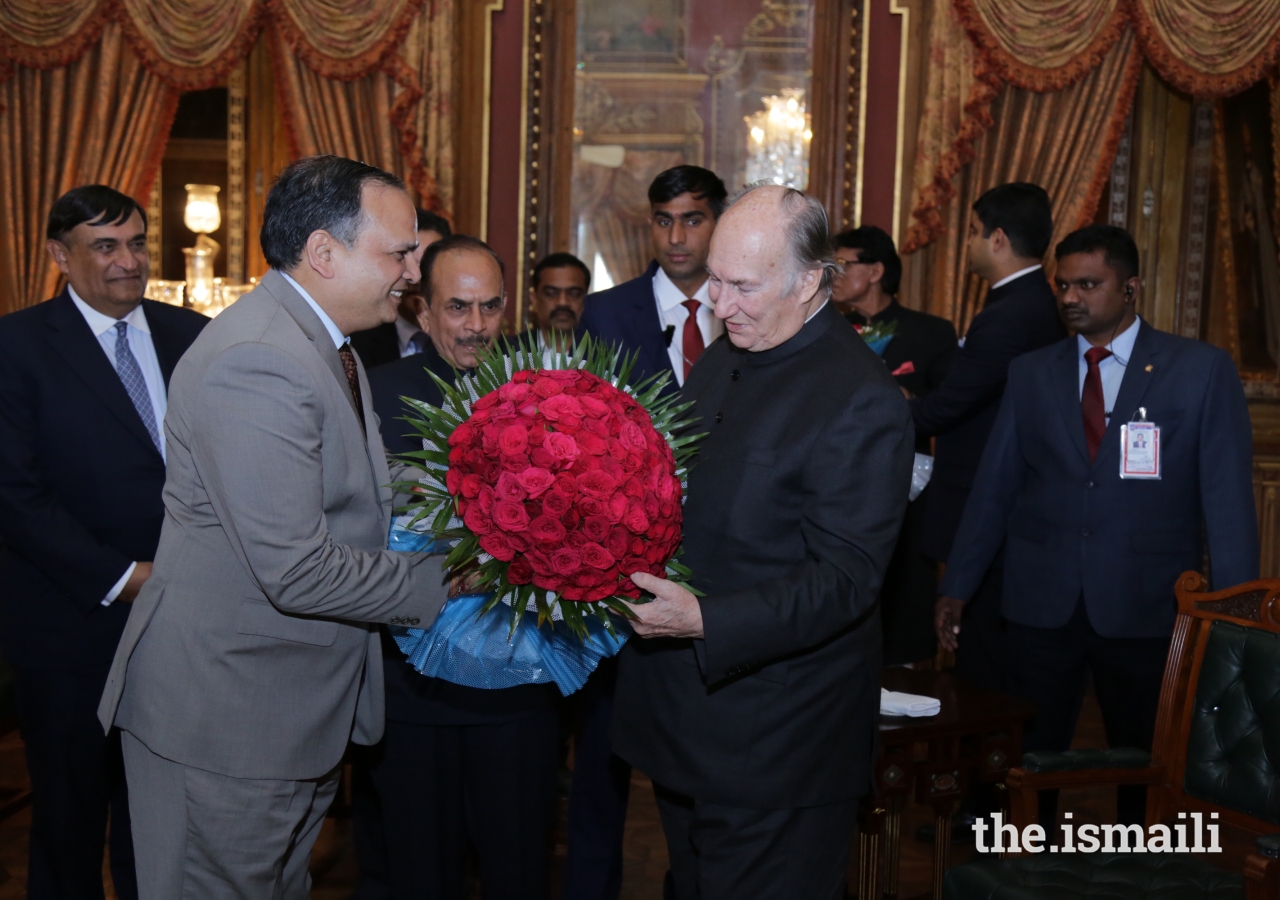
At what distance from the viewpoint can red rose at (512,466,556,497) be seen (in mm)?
1776

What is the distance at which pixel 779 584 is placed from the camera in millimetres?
1983

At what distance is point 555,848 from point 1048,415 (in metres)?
2.18

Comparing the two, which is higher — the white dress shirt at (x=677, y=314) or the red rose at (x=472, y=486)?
the white dress shirt at (x=677, y=314)

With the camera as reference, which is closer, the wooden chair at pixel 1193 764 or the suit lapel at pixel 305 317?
the suit lapel at pixel 305 317

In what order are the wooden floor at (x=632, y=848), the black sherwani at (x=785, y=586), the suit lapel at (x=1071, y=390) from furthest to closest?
the wooden floor at (x=632, y=848) < the suit lapel at (x=1071, y=390) < the black sherwani at (x=785, y=586)

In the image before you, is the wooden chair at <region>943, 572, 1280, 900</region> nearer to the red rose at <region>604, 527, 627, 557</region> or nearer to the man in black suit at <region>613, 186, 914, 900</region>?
the man in black suit at <region>613, 186, 914, 900</region>

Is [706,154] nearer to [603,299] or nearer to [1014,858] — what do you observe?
[603,299]

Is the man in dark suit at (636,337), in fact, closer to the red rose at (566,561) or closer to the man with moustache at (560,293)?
the red rose at (566,561)

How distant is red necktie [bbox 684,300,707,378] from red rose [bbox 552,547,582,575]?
A: 61.4 inches

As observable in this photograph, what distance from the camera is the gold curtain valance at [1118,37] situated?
5789 mm

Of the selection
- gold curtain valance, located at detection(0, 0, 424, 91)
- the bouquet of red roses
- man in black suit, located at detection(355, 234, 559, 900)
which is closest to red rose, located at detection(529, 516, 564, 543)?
the bouquet of red roses

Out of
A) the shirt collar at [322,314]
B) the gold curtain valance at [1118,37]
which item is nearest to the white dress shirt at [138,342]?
the shirt collar at [322,314]

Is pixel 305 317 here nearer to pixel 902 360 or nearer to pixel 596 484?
pixel 596 484

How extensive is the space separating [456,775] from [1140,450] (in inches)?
83.2
